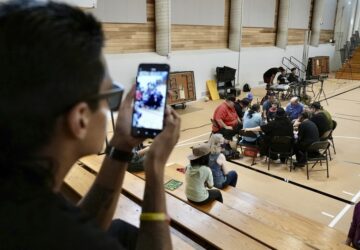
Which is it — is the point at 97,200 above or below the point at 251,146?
above

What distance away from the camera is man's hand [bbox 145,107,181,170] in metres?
1.22

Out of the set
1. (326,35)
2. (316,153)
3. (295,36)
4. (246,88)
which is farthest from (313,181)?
(326,35)

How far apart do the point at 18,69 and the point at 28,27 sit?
0.34 ft

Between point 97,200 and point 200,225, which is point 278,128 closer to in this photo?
point 200,225

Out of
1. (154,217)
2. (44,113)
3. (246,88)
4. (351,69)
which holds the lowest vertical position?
(246,88)

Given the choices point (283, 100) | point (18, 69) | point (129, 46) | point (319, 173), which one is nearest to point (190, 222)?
point (18, 69)

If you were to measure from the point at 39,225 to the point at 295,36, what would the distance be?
2114 centimetres

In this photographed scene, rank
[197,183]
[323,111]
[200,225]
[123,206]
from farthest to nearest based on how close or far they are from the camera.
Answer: [323,111] → [197,183] → [123,206] → [200,225]

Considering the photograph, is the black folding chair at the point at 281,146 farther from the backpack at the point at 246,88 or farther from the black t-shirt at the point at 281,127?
the backpack at the point at 246,88

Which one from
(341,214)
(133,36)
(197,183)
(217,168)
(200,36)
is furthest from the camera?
(200,36)

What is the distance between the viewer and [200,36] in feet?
44.0

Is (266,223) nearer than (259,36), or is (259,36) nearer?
(266,223)

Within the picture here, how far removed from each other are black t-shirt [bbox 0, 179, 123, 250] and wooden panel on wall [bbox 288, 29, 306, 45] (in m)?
20.3

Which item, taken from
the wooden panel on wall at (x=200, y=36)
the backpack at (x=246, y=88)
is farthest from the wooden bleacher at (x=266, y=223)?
the backpack at (x=246, y=88)
